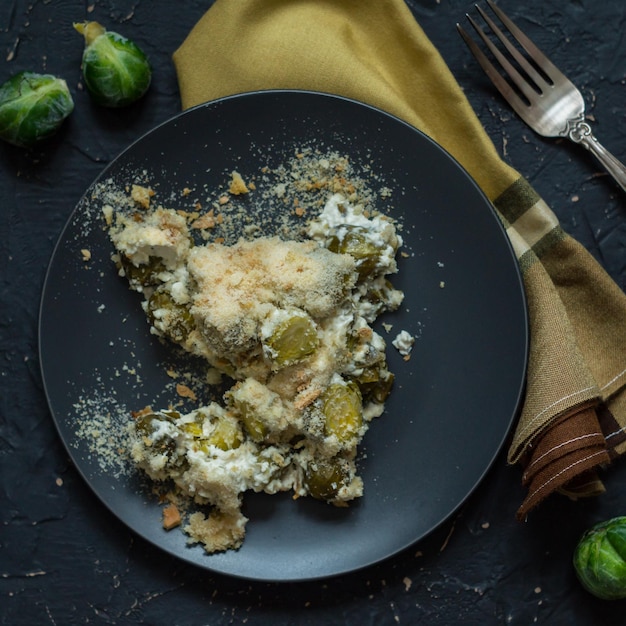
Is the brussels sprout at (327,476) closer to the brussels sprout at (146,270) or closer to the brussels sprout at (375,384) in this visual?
the brussels sprout at (375,384)

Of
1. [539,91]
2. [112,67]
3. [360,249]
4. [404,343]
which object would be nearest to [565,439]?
[404,343]

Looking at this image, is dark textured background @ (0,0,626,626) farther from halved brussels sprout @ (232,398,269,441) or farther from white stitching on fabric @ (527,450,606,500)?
halved brussels sprout @ (232,398,269,441)

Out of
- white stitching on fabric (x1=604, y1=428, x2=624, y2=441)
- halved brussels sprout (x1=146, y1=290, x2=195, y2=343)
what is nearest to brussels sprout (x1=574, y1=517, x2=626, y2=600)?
white stitching on fabric (x1=604, y1=428, x2=624, y2=441)

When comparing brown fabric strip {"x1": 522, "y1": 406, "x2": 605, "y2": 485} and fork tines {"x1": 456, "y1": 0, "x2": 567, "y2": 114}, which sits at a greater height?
fork tines {"x1": 456, "y1": 0, "x2": 567, "y2": 114}

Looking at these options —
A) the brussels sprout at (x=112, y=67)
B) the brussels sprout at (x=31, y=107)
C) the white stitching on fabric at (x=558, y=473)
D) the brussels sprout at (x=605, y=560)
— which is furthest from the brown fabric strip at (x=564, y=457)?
the brussels sprout at (x=31, y=107)

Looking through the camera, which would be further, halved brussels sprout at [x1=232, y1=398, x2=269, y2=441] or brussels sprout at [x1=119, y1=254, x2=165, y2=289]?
brussels sprout at [x1=119, y1=254, x2=165, y2=289]

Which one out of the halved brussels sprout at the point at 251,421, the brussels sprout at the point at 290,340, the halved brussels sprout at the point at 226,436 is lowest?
the halved brussels sprout at the point at 226,436
